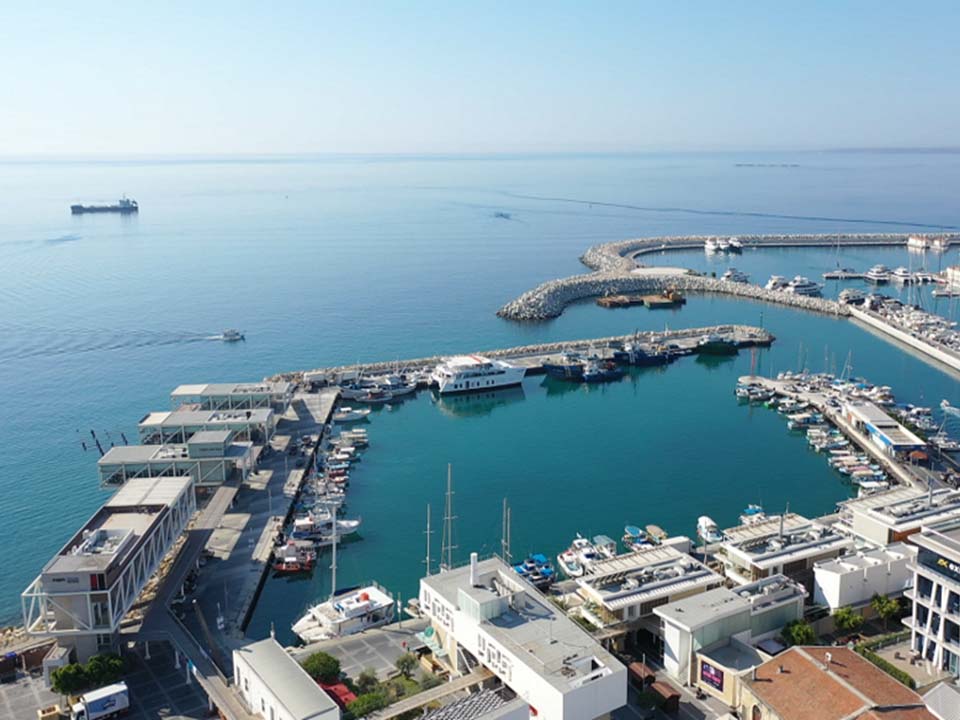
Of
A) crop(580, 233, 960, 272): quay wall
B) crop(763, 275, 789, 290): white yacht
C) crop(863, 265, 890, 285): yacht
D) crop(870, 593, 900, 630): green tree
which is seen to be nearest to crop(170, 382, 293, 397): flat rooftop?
crop(870, 593, 900, 630): green tree

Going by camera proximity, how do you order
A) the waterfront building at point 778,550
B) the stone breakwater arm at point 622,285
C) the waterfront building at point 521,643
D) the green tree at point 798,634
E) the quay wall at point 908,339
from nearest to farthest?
1. the waterfront building at point 521,643
2. the green tree at point 798,634
3. the waterfront building at point 778,550
4. the quay wall at point 908,339
5. the stone breakwater arm at point 622,285

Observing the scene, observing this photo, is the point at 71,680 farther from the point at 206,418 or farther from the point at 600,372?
the point at 600,372

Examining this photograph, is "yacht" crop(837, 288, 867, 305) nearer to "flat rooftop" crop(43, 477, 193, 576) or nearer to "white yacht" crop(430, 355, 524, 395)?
"white yacht" crop(430, 355, 524, 395)

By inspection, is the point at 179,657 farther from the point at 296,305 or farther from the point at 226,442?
the point at 296,305

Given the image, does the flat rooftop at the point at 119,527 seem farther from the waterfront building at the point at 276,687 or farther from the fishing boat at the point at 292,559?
the waterfront building at the point at 276,687

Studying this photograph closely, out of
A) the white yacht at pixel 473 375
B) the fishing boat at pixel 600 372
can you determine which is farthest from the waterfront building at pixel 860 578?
the fishing boat at pixel 600 372

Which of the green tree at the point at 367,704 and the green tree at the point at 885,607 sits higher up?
the green tree at the point at 367,704

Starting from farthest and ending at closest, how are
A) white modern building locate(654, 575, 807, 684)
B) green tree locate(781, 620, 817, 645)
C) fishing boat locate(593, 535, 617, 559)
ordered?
1. fishing boat locate(593, 535, 617, 559)
2. green tree locate(781, 620, 817, 645)
3. white modern building locate(654, 575, 807, 684)

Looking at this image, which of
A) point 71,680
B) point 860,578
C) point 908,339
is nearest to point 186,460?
point 71,680
